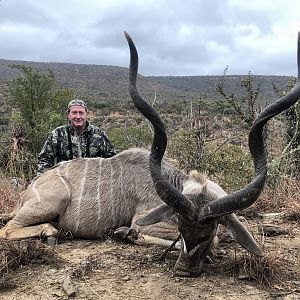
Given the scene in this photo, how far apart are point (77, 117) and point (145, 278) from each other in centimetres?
272

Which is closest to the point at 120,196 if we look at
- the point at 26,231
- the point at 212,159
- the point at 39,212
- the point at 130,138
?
the point at 39,212

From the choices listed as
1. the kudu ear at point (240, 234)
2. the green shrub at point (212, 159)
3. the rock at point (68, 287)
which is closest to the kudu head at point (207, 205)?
the kudu ear at point (240, 234)

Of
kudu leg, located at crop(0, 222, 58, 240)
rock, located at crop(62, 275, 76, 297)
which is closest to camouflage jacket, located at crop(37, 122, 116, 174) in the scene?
kudu leg, located at crop(0, 222, 58, 240)

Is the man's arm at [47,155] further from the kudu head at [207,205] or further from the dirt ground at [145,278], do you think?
the kudu head at [207,205]

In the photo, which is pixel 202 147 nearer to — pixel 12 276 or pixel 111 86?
pixel 12 276

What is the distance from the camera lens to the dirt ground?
2.96m

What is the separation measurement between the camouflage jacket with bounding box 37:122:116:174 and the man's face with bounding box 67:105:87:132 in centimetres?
8

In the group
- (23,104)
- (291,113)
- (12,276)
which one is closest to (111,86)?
(23,104)

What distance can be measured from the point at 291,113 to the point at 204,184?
3484 millimetres

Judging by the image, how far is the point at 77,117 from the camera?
5551 mm

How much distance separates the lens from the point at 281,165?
6.07m

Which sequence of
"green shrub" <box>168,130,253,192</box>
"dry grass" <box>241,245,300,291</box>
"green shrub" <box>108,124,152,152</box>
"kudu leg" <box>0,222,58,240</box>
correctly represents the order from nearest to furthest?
"dry grass" <box>241,245,300,291</box>, "kudu leg" <box>0,222,58,240</box>, "green shrub" <box>168,130,253,192</box>, "green shrub" <box>108,124,152,152</box>

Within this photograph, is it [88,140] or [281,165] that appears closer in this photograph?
[88,140]

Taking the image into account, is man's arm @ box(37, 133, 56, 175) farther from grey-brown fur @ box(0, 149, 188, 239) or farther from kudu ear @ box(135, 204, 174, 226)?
kudu ear @ box(135, 204, 174, 226)
